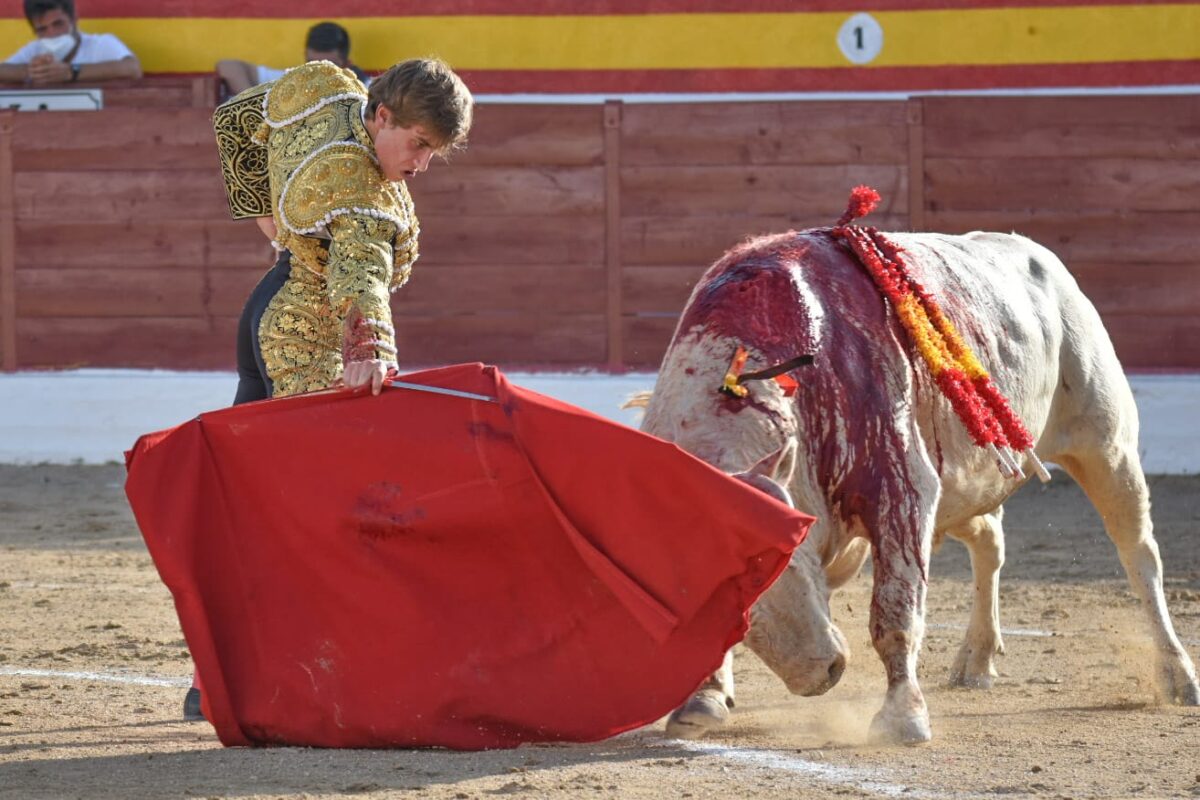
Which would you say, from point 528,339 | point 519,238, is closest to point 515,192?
point 519,238

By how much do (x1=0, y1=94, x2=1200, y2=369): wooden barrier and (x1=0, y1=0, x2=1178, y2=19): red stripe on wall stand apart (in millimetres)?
711

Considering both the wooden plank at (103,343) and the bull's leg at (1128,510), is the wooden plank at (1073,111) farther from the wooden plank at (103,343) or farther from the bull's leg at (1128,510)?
the bull's leg at (1128,510)

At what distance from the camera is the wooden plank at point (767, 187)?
8969 mm

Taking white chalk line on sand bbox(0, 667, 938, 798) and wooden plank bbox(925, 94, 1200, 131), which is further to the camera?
wooden plank bbox(925, 94, 1200, 131)

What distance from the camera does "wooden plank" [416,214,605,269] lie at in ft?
29.8

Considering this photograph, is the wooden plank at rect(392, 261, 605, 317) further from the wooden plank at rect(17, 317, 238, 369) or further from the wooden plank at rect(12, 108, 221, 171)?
the wooden plank at rect(12, 108, 221, 171)

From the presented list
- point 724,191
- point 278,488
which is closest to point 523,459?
point 278,488

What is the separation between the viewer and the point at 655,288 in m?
9.06

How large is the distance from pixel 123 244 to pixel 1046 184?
14.2ft

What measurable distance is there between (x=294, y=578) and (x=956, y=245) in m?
1.90

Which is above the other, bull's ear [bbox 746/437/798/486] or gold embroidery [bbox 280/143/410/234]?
gold embroidery [bbox 280/143/410/234]

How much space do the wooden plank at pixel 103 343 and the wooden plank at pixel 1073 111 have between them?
12.0 feet

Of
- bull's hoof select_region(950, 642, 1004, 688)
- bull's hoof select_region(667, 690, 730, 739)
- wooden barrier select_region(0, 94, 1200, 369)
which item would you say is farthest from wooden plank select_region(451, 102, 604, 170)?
bull's hoof select_region(667, 690, 730, 739)

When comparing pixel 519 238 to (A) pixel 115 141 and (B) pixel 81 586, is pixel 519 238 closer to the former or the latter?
(A) pixel 115 141
